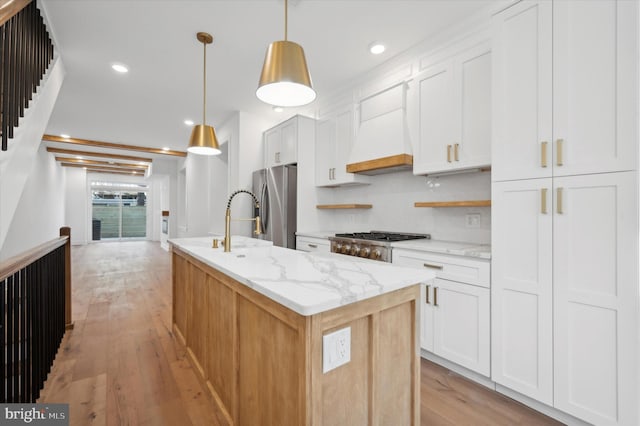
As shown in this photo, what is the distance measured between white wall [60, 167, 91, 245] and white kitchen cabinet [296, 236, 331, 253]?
10769mm

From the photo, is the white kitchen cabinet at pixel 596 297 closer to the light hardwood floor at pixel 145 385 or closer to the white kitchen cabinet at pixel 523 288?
the white kitchen cabinet at pixel 523 288

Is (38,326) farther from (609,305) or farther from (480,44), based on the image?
(480,44)

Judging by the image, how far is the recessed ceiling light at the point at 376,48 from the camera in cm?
274

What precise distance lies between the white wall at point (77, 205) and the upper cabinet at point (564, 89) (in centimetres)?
1325

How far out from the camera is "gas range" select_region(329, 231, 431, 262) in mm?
2637

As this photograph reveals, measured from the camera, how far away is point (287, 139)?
405 centimetres

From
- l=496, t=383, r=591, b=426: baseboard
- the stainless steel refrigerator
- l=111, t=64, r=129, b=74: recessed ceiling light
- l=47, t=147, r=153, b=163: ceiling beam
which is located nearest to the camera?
l=496, t=383, r=591, b=426: baseboard

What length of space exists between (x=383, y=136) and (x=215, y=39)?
1837 mm

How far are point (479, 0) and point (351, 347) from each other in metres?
2.60

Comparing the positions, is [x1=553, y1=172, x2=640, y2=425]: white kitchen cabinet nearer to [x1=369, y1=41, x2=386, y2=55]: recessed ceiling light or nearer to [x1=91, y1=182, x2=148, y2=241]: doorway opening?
[x1=369, y1=41, x2=386, y2=55]: recessed ceiling light

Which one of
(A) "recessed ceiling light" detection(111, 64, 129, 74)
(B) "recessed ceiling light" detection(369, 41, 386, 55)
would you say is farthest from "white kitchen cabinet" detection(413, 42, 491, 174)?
(A) "recessed ceiling light" detection(111, 64, 129, 74)

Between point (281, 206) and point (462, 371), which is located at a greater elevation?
point (281, 206)

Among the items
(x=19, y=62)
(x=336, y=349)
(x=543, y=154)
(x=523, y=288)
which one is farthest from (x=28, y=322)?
(x=543, y=154)

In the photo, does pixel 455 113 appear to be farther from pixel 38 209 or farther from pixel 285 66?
pixel 38 209
